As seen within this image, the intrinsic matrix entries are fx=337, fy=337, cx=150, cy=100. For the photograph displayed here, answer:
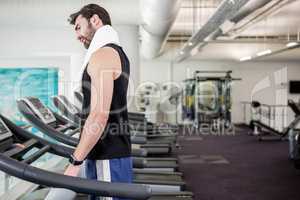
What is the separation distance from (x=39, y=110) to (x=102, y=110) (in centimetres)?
153

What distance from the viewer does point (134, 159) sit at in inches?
147

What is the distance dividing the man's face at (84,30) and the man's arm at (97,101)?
20 centimetres

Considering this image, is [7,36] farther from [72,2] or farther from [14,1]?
[72,2]

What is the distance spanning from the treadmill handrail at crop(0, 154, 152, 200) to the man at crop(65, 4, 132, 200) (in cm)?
26

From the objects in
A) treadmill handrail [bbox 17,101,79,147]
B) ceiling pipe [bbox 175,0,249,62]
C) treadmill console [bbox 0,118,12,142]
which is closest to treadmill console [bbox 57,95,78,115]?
treadmill handrail [bbox 17,101,79,147]

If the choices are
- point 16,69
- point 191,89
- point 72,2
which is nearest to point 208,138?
point 191,89

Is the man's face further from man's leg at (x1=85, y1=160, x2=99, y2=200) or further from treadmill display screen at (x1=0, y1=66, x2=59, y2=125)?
treadmill display screen at (x1=0, y1=66, x2=59, y2=125)

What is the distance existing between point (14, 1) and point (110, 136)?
3538mm

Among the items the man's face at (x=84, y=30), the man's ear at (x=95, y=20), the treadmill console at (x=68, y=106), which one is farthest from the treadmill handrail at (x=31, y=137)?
the treadmill console at (x=68, y=106)

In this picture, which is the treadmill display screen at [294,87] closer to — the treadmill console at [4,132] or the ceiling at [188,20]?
the ceiling at [188,20]

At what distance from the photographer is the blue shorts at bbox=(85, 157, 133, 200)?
1772 mm

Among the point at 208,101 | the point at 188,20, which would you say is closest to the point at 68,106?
the point at 188,20

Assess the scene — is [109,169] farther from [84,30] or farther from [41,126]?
[41,126]

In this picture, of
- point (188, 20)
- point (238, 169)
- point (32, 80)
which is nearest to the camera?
point (238, 169)
